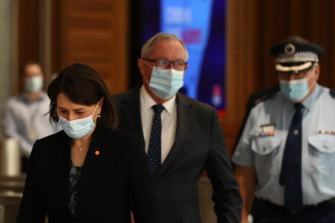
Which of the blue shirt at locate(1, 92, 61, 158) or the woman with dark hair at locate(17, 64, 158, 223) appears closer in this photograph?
the woman with dark hair at locate(17, 64, 158, 223)

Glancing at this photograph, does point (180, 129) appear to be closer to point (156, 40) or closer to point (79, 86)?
point (156, 40)

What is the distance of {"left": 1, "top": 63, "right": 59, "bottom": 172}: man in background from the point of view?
7.37m

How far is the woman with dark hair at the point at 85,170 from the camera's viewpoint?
8.96 ft

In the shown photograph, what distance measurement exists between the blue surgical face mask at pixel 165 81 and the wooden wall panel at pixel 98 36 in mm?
5430

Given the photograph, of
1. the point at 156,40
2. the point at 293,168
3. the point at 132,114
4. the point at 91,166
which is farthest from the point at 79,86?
the point at 293,168

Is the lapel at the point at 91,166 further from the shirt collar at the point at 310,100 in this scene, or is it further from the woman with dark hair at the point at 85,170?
the shirt collar at the point at 310,100

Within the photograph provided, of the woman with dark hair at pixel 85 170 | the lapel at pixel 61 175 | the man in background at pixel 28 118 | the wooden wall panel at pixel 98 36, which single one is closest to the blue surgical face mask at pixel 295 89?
the woman with dark hair at pixel 85 170

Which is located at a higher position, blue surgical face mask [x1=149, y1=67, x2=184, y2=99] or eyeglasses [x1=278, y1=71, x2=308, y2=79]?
blue surgical face mask [x1=149, y1=67, x2=184, y2=99]

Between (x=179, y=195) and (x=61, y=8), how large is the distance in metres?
5.76

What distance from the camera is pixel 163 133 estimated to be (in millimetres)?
3533

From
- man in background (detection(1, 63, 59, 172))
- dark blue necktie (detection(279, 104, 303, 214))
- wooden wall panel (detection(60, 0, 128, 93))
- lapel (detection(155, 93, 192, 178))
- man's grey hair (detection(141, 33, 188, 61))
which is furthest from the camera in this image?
wooden wall panel (detection(60, 0, 128, 93))

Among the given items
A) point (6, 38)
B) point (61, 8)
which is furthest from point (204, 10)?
point (6, 38)

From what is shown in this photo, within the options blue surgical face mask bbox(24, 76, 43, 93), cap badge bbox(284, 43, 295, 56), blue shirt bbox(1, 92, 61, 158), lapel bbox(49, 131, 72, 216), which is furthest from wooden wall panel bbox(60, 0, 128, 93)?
lapel bbox(49, 131, 72, 216)

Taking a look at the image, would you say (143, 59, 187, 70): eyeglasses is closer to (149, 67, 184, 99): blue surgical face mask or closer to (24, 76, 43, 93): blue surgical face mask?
(149, 67, 184, 99): blue surgical face mask
